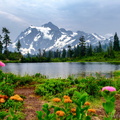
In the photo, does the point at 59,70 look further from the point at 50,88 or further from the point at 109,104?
the point at 109,104

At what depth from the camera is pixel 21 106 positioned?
19.1 ft

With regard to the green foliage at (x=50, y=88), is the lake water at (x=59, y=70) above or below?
below

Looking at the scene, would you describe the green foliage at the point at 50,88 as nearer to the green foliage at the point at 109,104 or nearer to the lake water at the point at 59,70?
the green foliage at the point at 109,104

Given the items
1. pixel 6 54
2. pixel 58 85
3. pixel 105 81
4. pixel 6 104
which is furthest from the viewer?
pixel 6 54

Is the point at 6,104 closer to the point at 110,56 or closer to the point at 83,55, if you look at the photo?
the point at 110,56

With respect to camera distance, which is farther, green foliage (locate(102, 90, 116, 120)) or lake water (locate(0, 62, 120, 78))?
lake water (locate(0, 62, 120, 78))

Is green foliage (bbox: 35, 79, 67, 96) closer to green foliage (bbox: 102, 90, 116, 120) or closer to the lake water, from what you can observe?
green foliage (bbox: 102, 90, 116, 120)

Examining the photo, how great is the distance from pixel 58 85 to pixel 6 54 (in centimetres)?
10333

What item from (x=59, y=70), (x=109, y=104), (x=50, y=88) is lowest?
(x=59, y=70)

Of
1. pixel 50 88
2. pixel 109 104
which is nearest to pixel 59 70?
pixel 50 88

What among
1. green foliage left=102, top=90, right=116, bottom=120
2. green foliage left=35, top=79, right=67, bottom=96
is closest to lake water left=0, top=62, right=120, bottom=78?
green foliage left=35, top=79, right=67, bottom=96

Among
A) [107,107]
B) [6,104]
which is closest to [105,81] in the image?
[6,104]

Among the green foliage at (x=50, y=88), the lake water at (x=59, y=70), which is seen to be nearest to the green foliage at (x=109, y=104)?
the green foliage at (x=50, y=88)

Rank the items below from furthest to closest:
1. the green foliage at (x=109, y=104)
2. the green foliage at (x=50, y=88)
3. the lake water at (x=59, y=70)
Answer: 1. the lake water at (x=59, y=70)
2. the green foliage at (x=50, y=88)
3. the green foliage at (x=109, y=104)
